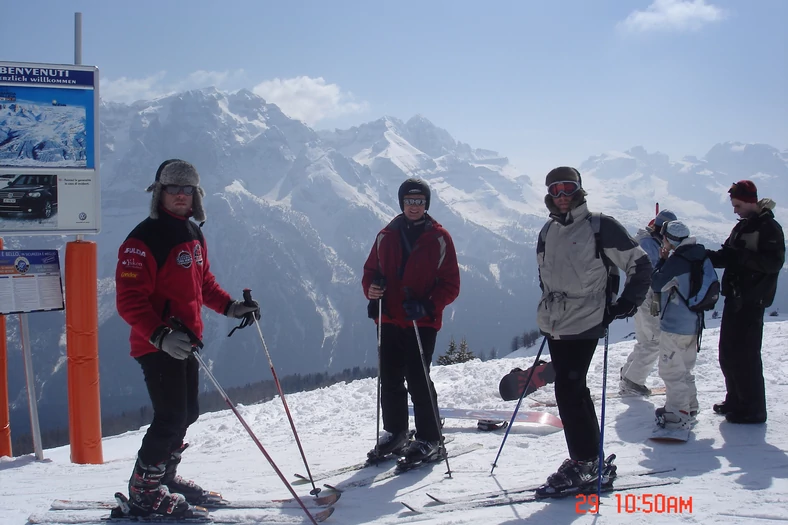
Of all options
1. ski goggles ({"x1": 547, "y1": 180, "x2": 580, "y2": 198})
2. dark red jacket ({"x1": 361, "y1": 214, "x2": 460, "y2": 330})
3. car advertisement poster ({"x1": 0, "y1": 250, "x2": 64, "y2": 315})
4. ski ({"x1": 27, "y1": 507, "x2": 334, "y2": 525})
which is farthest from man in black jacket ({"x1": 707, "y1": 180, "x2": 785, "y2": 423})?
car advertisement poster ({"x1": 0, "y1": 250, "x2": 64, "y2": 315})

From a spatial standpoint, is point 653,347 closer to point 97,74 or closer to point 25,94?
point 97,74

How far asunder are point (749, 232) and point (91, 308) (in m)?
7.16

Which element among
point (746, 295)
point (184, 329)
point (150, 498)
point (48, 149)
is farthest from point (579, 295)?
point (48, 149)

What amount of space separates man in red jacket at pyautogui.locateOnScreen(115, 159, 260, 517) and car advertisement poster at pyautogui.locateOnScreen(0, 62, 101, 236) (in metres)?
2.60

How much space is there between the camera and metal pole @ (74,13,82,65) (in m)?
6.36

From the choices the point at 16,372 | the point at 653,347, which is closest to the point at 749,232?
the point at 653,347

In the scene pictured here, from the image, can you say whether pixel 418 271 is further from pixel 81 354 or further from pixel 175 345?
pixel 81 354

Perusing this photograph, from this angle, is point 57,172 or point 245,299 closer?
point 245,299

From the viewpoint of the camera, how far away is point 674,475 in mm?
4781

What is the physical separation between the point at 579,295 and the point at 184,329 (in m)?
3.00

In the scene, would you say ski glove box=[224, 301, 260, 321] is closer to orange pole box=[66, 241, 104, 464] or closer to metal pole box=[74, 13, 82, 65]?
orange pole box=[66, 241, 104, 464]

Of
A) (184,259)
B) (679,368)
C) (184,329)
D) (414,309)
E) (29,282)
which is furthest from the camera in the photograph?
(29,282)

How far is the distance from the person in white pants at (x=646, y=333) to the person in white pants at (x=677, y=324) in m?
0.85

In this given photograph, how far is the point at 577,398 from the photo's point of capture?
174 inches
